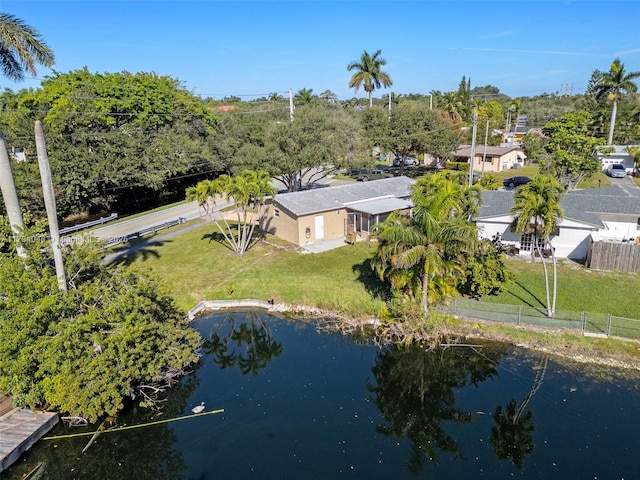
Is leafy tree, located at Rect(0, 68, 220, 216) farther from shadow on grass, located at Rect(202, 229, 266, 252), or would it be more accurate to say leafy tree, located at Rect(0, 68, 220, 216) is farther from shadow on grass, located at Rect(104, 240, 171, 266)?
shadow on grass, located at Rect(202, 229, 266, 252)

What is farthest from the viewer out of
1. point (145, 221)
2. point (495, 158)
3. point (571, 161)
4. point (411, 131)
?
point (495, 158)

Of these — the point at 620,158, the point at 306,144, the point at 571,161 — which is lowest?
the point at 620,158

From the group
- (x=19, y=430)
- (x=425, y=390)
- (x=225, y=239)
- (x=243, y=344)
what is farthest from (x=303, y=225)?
(x=19, y=430)

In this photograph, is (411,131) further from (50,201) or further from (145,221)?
(50,201)

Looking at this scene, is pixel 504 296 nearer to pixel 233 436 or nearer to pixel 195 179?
pixel 233 436

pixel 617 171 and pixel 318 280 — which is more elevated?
pixel 617 171

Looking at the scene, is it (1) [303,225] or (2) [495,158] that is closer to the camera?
(1) [303,225]
